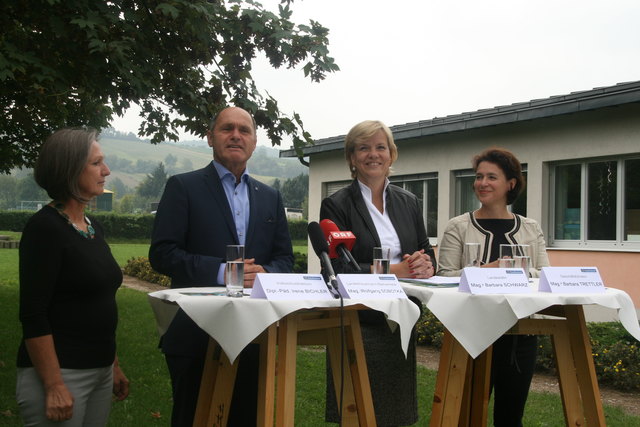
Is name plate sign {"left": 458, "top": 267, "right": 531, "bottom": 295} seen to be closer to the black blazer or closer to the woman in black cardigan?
the woman in black cardigan

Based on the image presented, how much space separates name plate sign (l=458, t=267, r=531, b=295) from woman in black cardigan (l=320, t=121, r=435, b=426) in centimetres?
58

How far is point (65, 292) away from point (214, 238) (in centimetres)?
89

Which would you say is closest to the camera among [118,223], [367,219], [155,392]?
[367,219]

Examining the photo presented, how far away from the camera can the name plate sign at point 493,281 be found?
10.2 feet

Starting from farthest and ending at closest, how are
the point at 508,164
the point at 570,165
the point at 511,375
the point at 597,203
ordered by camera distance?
the point at 570,165 → the point at 597,203 → the point at 508,164 → the point at 511,375

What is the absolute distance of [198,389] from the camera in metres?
3.55

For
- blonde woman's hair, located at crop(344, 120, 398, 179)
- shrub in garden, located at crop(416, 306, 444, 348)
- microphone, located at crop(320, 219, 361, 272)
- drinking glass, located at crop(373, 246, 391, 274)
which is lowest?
shrub in garden, located at crop(416, 306, 444, 348)

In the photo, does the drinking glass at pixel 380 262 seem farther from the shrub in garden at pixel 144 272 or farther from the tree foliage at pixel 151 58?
the shrub in garden at pixel 144 272

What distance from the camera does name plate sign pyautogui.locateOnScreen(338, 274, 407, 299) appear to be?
9.50 feet

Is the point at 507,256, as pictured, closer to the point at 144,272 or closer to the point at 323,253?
the point at 323,253

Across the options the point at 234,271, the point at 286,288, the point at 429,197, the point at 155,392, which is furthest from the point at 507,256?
the point at 429,197

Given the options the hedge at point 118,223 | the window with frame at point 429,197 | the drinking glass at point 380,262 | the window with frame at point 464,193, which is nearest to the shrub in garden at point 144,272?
the window with frame at point 429,197

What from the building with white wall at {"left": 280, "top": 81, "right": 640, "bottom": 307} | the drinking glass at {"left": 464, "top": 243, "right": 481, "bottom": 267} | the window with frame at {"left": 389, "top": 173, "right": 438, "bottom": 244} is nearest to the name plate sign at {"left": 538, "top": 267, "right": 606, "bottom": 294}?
the drinking glass at {"left": 464, "top": 243, "right": 481, "bottom": 267}

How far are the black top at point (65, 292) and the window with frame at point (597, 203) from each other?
10.7 meters
